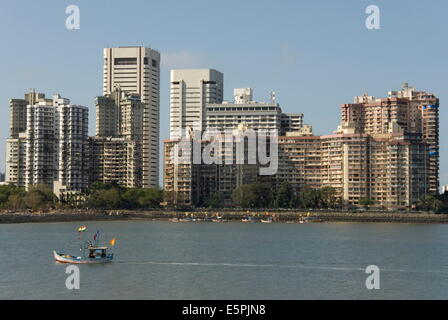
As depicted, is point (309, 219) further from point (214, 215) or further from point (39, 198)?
point (39, 198)

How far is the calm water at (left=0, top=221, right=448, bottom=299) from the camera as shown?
50562mm

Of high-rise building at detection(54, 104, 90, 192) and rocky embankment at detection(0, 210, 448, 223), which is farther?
high-rise building at detection(54, 104, 90, 192)

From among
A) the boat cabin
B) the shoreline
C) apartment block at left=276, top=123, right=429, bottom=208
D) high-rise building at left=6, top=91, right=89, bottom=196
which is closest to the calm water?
the boat cabin

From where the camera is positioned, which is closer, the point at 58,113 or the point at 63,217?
the point at 63,217

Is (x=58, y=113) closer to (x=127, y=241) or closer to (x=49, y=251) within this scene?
(x=127, y=241)

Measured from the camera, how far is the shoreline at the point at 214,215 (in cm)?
15138

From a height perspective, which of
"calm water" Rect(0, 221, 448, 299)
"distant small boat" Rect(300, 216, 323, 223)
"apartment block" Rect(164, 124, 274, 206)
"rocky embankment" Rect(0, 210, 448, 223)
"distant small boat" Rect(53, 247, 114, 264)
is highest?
"apartment block" Rect(164, 124, 274, 206)

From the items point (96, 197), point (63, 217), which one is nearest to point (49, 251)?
point (63, 217)

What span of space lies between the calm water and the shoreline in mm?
56500

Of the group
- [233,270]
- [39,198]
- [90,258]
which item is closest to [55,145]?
[39,198]

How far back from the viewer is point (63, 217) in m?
154

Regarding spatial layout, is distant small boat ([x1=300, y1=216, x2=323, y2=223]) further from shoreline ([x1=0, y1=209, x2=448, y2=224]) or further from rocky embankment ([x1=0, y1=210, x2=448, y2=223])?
shoreline ([x1=0, y1=209, x2=448, y2=224])

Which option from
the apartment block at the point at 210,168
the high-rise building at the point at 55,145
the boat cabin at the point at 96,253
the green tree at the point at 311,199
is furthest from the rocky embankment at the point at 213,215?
the boat cabin at the point at 96,253
